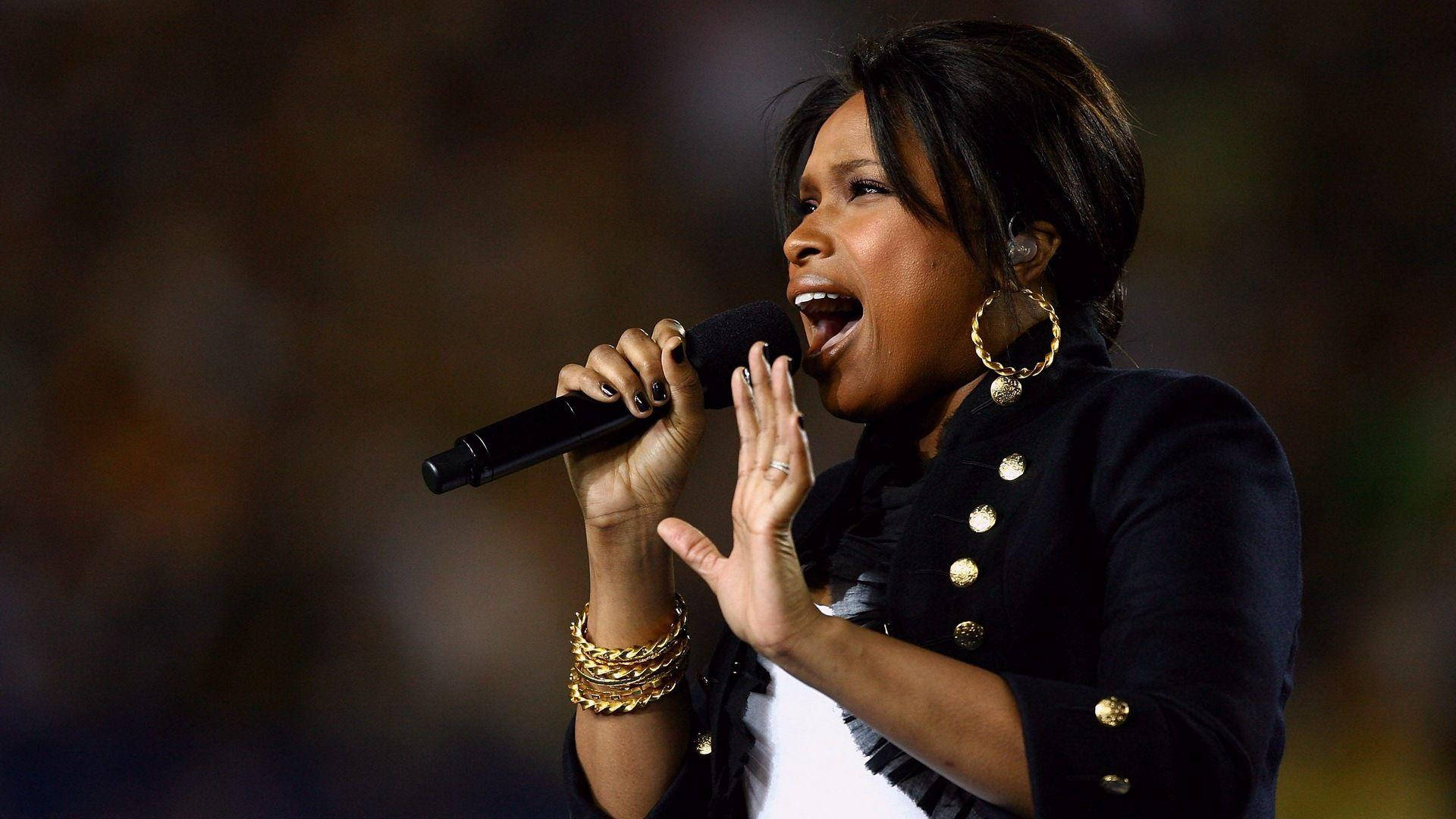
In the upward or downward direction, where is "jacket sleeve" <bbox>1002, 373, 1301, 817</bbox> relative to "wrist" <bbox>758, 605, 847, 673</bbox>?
downward

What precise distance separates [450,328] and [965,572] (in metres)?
1.43

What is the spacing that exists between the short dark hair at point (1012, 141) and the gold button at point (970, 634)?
1.22ft

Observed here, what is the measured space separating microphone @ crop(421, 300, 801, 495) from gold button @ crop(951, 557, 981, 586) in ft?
0.89

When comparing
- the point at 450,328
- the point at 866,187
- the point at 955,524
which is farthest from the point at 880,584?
the point at 450,328

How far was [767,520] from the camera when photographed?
850 millimetres

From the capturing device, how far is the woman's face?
122cm

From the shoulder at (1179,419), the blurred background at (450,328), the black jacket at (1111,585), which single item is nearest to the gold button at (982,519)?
the black jacket at (1111,585)

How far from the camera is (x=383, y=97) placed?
225 centimetres

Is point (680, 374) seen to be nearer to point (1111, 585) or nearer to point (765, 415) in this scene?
point (765, 415)

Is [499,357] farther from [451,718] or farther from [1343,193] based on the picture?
[1343,193]

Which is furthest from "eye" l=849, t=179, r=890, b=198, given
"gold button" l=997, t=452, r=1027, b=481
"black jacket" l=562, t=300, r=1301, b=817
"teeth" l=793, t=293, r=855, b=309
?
"gold button" l=997, t=452, r=1027, b=481

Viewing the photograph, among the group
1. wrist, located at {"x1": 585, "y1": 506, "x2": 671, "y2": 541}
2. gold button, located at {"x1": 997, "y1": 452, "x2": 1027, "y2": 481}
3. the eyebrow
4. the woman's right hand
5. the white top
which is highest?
the eyebrow

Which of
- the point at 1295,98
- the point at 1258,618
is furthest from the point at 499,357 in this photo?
the point at 1258,618

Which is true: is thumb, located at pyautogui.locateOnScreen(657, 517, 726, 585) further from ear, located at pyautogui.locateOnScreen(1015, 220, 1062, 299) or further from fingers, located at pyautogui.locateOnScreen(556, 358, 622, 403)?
ear, located at pyautogui.locateOnScreen(1015, 220, 1062, 299)
